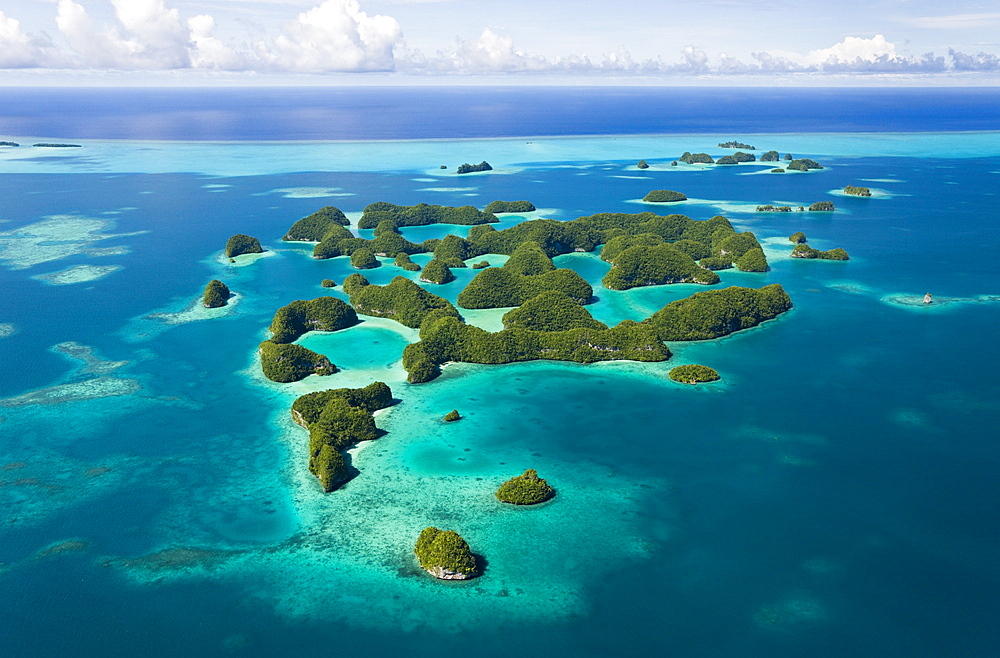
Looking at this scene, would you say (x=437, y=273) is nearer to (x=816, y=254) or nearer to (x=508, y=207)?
(x=508, y=207)

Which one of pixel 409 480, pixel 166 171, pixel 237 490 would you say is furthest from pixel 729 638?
pixel 166 171

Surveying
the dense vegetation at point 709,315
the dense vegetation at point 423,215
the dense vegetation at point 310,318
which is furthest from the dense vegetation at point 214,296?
the dense vegetation at point 709,315

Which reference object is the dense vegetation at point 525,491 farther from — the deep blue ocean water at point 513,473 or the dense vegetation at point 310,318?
the dense vegetation at point 310,318

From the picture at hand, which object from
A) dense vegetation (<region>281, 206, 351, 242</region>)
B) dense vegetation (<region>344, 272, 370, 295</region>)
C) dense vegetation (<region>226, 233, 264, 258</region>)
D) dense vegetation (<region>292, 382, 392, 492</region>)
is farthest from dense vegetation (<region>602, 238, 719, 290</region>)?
dense vegetation (<region>226, 233, 264, 258</region>)

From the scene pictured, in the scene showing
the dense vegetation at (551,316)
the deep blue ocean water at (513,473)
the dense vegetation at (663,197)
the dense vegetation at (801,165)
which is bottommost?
the deep blue ocean water at (513,473)

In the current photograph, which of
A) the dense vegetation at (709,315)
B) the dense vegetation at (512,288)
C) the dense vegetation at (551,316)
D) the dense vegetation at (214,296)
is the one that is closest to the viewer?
the dense vegetation at (709,315)
